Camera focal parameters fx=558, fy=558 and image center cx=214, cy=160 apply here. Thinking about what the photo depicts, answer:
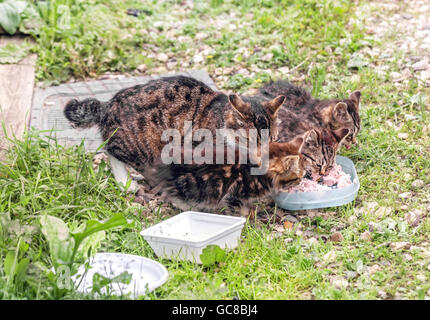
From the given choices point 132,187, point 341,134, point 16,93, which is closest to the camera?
point 341,134

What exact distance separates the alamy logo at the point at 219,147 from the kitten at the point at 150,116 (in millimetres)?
55

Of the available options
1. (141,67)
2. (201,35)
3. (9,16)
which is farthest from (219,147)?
(9,16)

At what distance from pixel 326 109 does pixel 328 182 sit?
2.65 feet

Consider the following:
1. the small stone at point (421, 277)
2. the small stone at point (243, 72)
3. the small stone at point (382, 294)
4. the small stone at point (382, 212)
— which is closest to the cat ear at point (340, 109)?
the small stone at point (382, 212)

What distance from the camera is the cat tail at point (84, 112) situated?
491 cm

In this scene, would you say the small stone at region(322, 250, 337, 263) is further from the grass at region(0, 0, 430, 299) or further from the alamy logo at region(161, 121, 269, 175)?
the alamy logo at region(161, 121, 269, 175)

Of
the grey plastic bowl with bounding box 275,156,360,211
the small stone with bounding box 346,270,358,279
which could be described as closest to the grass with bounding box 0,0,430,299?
the small stone with bounding box 346,270,358,279

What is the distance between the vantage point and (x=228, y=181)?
Result: 435 cm

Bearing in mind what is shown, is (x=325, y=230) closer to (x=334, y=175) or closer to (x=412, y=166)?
(x=334, y=175)

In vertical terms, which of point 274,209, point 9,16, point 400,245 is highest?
point 9,16

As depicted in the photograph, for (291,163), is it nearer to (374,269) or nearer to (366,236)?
(366,236)

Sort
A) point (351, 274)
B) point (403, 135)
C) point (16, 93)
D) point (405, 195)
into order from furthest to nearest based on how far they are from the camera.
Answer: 1. point (16, 93)
2. point (403, 135)
3. point (405, 195)
4. point (351, 274)

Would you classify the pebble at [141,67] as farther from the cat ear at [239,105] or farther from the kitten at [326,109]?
the cat ear at [239,105]
